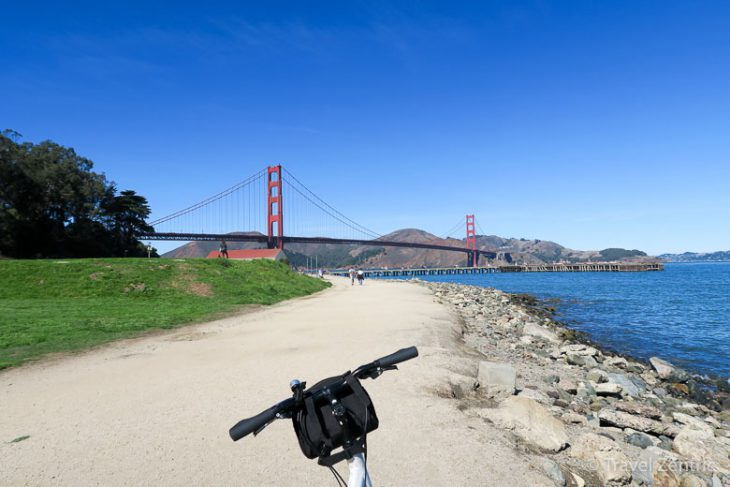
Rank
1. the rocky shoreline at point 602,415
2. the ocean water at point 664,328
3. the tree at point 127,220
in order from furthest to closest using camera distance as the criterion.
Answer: the tree at point 127,220, the ocean water at point 664,328, the rocky shoreline at point 602,415

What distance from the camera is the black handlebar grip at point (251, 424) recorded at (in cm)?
198

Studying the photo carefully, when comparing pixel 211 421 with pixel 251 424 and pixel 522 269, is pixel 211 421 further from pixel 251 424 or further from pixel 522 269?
pixel 522 269

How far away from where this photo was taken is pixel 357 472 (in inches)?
82.6

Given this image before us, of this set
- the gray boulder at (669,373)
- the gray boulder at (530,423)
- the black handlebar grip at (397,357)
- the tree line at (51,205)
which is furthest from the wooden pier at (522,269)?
the black handlebar grip at (397,357)

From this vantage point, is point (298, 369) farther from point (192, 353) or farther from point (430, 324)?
point (430, 324)

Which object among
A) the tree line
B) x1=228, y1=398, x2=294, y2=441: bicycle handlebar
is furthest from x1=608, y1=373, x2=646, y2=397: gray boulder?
the tree line

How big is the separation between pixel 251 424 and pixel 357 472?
0.60 m

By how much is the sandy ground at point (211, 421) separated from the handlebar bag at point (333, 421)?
258 centimetres

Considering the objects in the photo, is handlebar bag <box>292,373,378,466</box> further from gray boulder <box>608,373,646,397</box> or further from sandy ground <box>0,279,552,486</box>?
gray boulder <box>608,373,646,397</box>

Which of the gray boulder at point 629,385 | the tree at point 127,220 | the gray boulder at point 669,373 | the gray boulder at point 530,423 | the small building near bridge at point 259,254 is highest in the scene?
the tree at point 127,220

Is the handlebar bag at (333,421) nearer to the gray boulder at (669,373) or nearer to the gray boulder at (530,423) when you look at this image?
the gray boulder at (530,423)

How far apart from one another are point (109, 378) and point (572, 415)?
863cm

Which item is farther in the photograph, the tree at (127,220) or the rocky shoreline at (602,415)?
the tree at (127,220)

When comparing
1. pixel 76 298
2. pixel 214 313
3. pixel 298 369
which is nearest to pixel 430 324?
pixel 298 369
